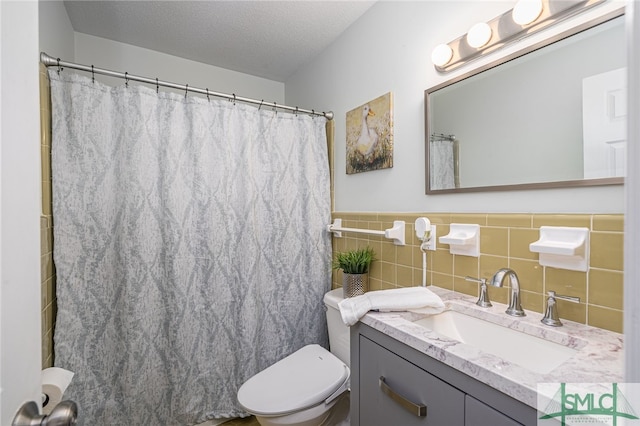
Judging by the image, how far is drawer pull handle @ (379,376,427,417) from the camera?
0.75m

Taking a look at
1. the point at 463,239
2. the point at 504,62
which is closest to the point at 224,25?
the point at 504,62

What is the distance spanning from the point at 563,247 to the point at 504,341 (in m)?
0.34

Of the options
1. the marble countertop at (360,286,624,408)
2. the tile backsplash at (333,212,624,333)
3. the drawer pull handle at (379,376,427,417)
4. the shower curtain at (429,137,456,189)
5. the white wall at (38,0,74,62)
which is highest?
the white wall at (38,0,74,62)

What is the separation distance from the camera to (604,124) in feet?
2.77

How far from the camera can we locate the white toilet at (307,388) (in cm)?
123

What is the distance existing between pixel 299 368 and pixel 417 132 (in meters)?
1.30

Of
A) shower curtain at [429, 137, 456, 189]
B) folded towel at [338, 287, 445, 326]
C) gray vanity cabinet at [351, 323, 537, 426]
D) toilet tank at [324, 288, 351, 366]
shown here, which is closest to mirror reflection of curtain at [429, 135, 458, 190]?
shower curtain at [429, 137, 456, 189]

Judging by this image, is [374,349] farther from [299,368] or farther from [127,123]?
[127,123]

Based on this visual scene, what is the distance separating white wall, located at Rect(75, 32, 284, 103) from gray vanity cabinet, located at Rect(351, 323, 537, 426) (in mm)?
2192

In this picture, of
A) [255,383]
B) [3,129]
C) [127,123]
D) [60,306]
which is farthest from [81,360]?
[3,129]

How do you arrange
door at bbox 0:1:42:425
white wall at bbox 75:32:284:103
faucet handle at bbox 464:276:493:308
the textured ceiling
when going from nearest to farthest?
door at bbox 0:1:42:425
faucet handle at bbox 464:276:493:308
the textured ceiling
white wall at bbox 75:32:284:103

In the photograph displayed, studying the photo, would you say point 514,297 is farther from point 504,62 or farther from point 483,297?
point 504,62

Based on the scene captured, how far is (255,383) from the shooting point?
1373 millimetres

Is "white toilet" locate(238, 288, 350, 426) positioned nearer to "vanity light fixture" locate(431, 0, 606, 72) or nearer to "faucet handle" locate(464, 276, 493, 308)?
"faucet handle" locate(464, 276, 493, 308)
